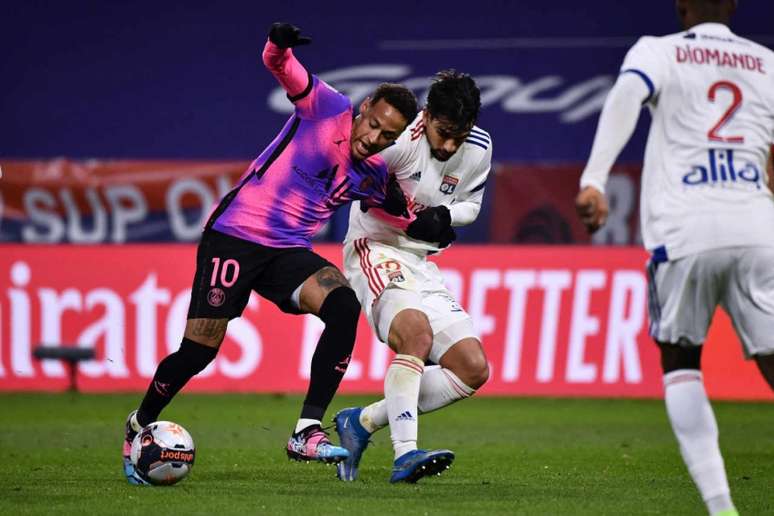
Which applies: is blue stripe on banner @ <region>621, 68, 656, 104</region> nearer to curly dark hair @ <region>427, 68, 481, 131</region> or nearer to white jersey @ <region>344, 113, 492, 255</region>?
curly dark hair @ <region>427, 68, 481, 131</region>

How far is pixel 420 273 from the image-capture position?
7.81 m

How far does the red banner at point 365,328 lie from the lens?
13414 mm

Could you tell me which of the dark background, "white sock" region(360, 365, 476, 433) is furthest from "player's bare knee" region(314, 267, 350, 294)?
the dark background

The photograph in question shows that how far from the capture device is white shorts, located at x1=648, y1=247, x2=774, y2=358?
5.25 meters

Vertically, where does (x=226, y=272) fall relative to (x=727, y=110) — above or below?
below

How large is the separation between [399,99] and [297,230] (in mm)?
898

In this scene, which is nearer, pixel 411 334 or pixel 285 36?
pixel 285 36

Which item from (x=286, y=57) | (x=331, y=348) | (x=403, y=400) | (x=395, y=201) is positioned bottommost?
(x=403, y=400)

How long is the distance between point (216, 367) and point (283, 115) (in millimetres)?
4039

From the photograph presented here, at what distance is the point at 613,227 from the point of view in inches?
572

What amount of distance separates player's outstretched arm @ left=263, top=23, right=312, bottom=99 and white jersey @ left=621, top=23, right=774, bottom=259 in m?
2.01

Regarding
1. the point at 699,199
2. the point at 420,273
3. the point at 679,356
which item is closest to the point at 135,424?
the point at 420,273

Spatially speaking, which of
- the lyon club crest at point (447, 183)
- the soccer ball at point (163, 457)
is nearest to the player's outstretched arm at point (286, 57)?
the lyon club crest at point (447, 183)

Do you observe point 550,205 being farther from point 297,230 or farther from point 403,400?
point 403,400
